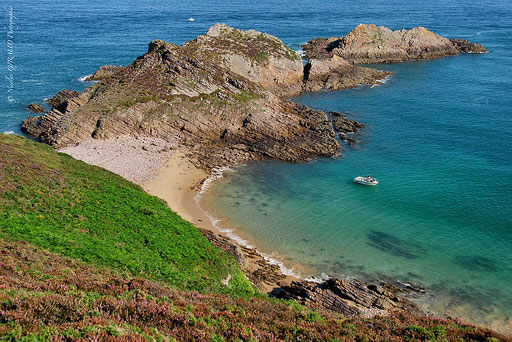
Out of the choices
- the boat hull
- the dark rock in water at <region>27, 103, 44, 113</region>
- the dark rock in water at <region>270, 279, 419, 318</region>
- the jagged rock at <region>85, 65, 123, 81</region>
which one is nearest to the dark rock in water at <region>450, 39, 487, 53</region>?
the boat hull

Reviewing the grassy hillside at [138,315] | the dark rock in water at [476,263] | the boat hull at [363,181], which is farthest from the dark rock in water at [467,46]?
the grassy hillside at [138,315]

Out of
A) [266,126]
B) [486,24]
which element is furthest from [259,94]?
[486,24]

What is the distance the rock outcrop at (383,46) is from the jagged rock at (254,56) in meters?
23.9

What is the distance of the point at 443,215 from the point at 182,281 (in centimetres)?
3111

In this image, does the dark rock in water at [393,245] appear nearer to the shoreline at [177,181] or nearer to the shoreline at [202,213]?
the shoreline at [177,181]

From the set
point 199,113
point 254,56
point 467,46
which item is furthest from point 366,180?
point 467,46

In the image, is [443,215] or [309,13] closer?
[443,215]

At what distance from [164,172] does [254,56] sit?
4355 centimetres

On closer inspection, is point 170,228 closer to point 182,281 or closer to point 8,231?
point 182,281

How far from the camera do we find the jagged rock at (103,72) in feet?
295

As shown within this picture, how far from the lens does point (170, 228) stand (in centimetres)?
3281

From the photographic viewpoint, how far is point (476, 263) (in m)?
36.4

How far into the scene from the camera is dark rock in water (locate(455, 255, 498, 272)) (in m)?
35.6

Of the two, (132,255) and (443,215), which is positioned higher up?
(132,255)
